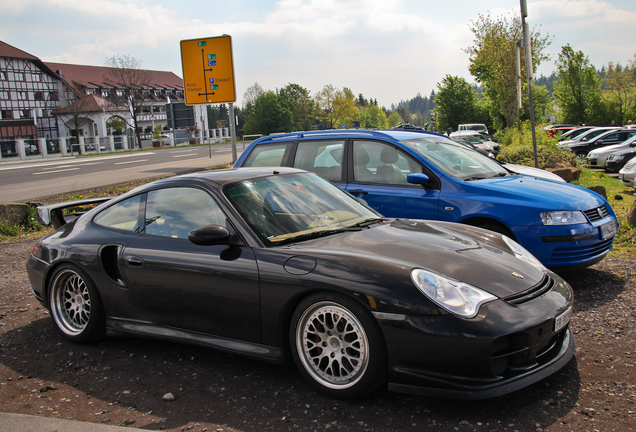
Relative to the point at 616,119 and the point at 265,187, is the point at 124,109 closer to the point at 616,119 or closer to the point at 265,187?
the point at 616,119

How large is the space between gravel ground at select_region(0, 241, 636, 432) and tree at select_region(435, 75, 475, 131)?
5906 centimetres

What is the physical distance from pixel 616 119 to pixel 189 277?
6077 centimetres

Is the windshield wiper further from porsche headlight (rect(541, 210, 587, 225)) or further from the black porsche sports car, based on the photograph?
porsche headlight (rect(541, 210, 587, 225))

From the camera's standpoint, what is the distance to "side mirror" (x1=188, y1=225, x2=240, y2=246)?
3494 mm

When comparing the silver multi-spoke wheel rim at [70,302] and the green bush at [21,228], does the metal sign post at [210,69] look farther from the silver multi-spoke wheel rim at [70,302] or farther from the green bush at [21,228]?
the silver multi-spoke wheel rim at [70,302]

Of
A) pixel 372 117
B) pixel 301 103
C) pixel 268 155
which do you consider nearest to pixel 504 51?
pixel 268 155

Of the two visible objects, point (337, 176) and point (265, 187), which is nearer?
point (265, 187)

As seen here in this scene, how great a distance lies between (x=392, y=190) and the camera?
6129 mm

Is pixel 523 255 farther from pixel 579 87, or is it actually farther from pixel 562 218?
pixel 579 87

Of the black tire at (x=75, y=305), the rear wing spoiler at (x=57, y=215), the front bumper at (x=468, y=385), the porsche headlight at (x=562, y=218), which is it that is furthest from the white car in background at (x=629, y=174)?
the black tire at (x=75, y=305)

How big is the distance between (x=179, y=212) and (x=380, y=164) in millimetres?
2943

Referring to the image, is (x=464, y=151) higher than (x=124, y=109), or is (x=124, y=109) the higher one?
(x=124, y=109)

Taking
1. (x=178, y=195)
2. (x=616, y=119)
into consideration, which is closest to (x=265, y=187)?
(x=178, y=195)

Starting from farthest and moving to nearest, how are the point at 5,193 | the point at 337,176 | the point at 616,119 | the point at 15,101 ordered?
the point at 15,101
the point at 616,119
the point at 5,193
the point at 337,176
